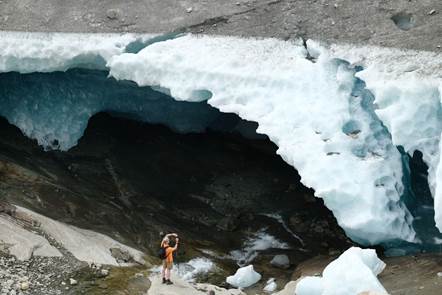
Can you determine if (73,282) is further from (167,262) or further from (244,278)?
(244,278)

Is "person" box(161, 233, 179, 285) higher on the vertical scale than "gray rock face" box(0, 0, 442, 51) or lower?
lower

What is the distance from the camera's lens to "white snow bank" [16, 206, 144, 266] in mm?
9820

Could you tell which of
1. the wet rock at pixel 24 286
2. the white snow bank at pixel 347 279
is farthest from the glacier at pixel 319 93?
the wet rock at pixel 24 286

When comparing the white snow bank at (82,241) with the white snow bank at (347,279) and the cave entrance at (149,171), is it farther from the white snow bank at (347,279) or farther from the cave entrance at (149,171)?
the white snow bank at (347,279)

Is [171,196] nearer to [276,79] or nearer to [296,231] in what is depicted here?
[296,231]

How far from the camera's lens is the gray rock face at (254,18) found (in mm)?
10586

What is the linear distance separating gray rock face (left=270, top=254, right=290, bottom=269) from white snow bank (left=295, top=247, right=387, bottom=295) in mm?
1687

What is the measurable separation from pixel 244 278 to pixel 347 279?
2037 mm

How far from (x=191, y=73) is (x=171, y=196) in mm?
2536

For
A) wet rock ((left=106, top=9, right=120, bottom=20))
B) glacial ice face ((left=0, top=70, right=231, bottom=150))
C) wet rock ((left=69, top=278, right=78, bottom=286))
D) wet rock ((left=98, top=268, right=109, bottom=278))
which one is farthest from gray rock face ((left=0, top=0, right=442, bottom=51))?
wet rock ((left=69, top=278, right=78, bottom=286))

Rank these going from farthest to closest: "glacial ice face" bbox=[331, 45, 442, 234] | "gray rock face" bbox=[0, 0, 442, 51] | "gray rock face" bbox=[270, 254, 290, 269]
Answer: "gray rock face" bbox=[0, 0, 442, 51] → "gray rock face" bbox=[270, 254, 290, 269] → "glacial ice face" bbox=[331, 45, 442, 234]

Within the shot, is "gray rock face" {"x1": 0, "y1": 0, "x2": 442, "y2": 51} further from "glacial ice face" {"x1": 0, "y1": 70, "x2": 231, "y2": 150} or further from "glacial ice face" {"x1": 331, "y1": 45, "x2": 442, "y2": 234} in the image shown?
"glacial ice face" {"x1": 0, "y1": 70, "x2": 231, "y2": 150}

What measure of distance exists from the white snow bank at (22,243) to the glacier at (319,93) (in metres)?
3.08

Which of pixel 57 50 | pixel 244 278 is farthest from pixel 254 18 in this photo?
pixel 244 278
